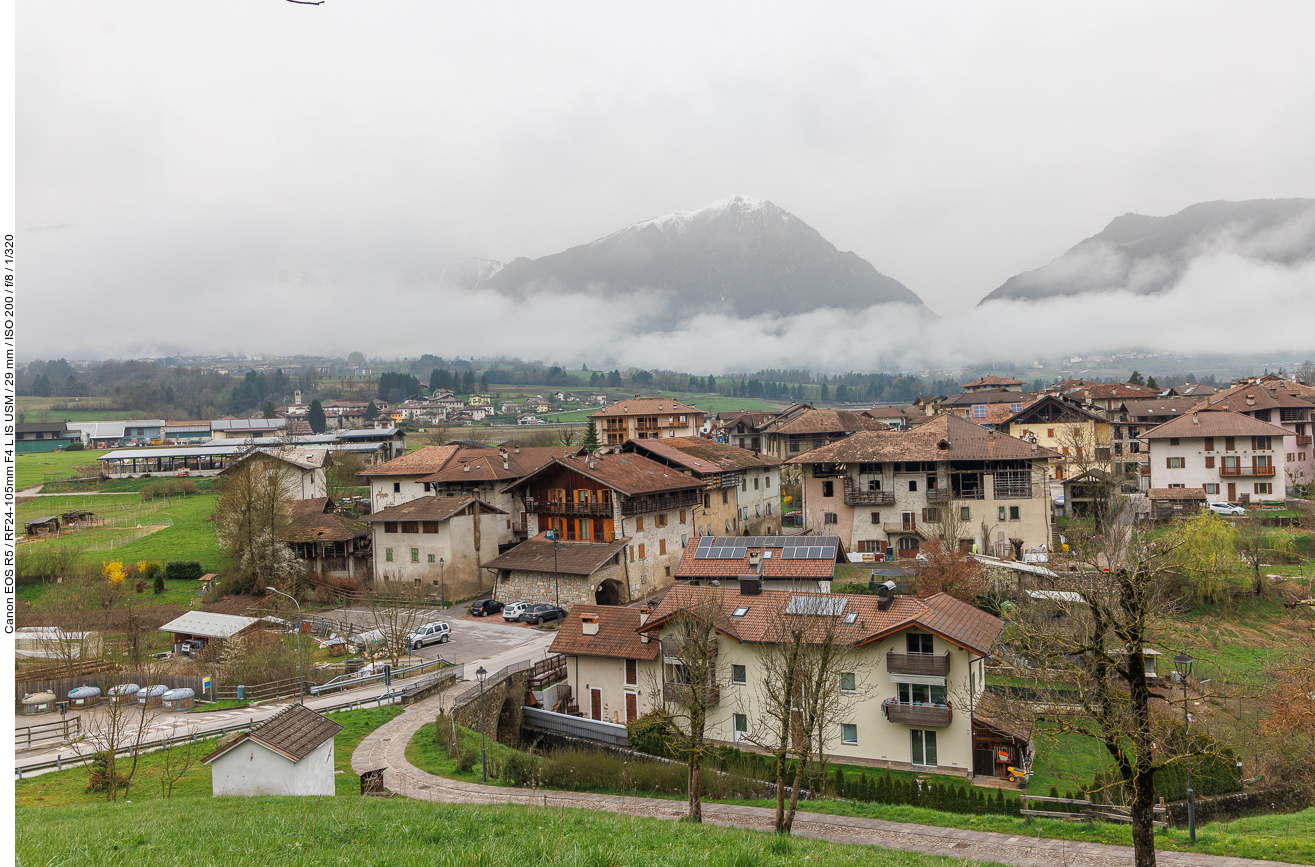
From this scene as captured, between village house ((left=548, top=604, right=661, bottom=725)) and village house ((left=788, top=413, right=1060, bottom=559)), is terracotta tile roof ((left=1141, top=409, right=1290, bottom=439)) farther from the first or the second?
village house ((left=548, top=604, right=661, bottom=725))

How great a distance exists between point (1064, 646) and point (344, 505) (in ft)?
238

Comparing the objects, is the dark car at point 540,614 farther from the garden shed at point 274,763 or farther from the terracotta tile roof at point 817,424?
the terracotta tile roof at point 817,424

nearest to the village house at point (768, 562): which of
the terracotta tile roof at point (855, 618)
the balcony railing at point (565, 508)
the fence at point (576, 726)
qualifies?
the terracotta tile roof at point (855, 618)

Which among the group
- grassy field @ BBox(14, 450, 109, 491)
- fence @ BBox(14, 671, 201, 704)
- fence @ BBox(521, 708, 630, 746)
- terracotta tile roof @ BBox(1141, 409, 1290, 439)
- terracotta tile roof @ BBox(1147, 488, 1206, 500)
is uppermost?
terracotta tile roof @ BBox(1141, 409, 1290, 439)

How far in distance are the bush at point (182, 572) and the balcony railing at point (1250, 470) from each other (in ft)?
268

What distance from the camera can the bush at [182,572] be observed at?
56.8 metres

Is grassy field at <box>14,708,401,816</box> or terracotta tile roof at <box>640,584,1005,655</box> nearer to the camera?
grassy field at <box>14,708,401,816</box>

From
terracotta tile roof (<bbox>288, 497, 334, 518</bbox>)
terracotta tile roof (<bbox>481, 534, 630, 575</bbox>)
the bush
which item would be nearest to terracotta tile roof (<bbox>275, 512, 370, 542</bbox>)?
terracotta tile roof (<bbox>288, 497, 334, 518</bbox>)

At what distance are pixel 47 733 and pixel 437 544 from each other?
24.9 meters

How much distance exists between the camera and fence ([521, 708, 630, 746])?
30.8m

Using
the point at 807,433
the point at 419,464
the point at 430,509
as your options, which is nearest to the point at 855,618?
the point at 430,509

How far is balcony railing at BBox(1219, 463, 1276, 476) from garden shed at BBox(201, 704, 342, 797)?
235 feet

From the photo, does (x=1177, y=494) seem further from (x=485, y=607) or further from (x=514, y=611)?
(x=485, y=607)

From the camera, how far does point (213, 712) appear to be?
31.1 m
